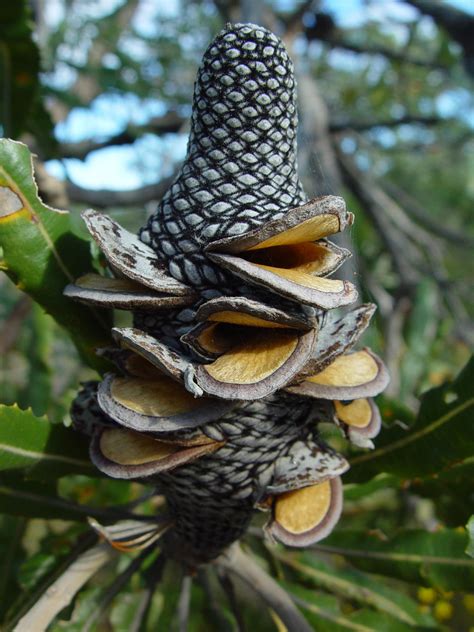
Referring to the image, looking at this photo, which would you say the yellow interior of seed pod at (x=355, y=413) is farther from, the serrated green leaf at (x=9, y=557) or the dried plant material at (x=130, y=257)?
the serrated green leaf at (x=9, y=557)

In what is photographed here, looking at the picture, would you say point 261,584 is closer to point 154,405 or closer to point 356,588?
point 356,588

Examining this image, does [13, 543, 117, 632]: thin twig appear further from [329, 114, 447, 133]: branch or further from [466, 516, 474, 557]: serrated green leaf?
[329, 114, 447, 133]: branch

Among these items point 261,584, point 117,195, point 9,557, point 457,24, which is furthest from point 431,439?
point 457,24

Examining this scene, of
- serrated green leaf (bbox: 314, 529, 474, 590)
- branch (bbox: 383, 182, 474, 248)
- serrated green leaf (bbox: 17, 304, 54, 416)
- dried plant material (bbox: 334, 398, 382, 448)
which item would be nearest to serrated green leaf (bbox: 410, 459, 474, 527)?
serrated green leaf (bbox: 314, 529, 474, 590)

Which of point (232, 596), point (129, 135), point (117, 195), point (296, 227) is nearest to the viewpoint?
point (296, 227)

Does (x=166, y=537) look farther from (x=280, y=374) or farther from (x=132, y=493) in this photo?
(x=132, y=493)

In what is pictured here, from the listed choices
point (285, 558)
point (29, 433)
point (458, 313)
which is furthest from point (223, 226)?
point (458, 313)
